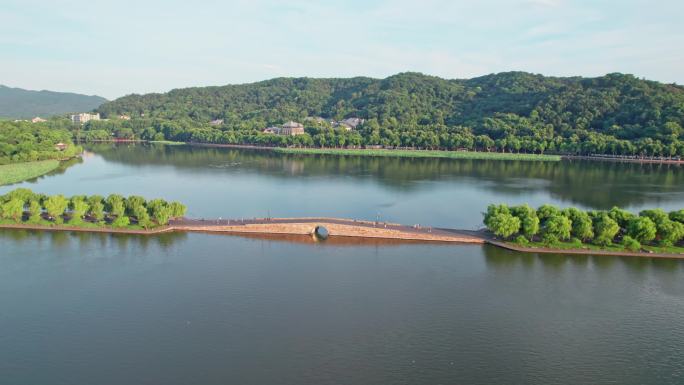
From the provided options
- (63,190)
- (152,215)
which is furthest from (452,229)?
(63,190)

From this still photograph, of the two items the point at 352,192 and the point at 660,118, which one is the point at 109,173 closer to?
the point at 352,192

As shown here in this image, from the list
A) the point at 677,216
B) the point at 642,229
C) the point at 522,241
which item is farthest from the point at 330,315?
the point at 677,216

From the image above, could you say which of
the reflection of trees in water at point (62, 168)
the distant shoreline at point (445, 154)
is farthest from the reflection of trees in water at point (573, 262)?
the distant shoreline at point (445, 154)

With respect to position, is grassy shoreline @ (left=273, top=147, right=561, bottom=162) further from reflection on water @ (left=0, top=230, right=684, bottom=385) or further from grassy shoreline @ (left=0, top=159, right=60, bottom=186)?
reflection on water @ (left=0, top=230, right=684, bottom=385)

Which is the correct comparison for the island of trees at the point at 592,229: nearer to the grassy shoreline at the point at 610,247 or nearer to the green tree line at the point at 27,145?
the grassy shoreline at the point at 610,247

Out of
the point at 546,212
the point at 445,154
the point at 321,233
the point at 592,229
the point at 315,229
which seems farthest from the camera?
the point at 445,154

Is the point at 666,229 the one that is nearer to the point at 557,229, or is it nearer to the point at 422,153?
the point at 557,229
